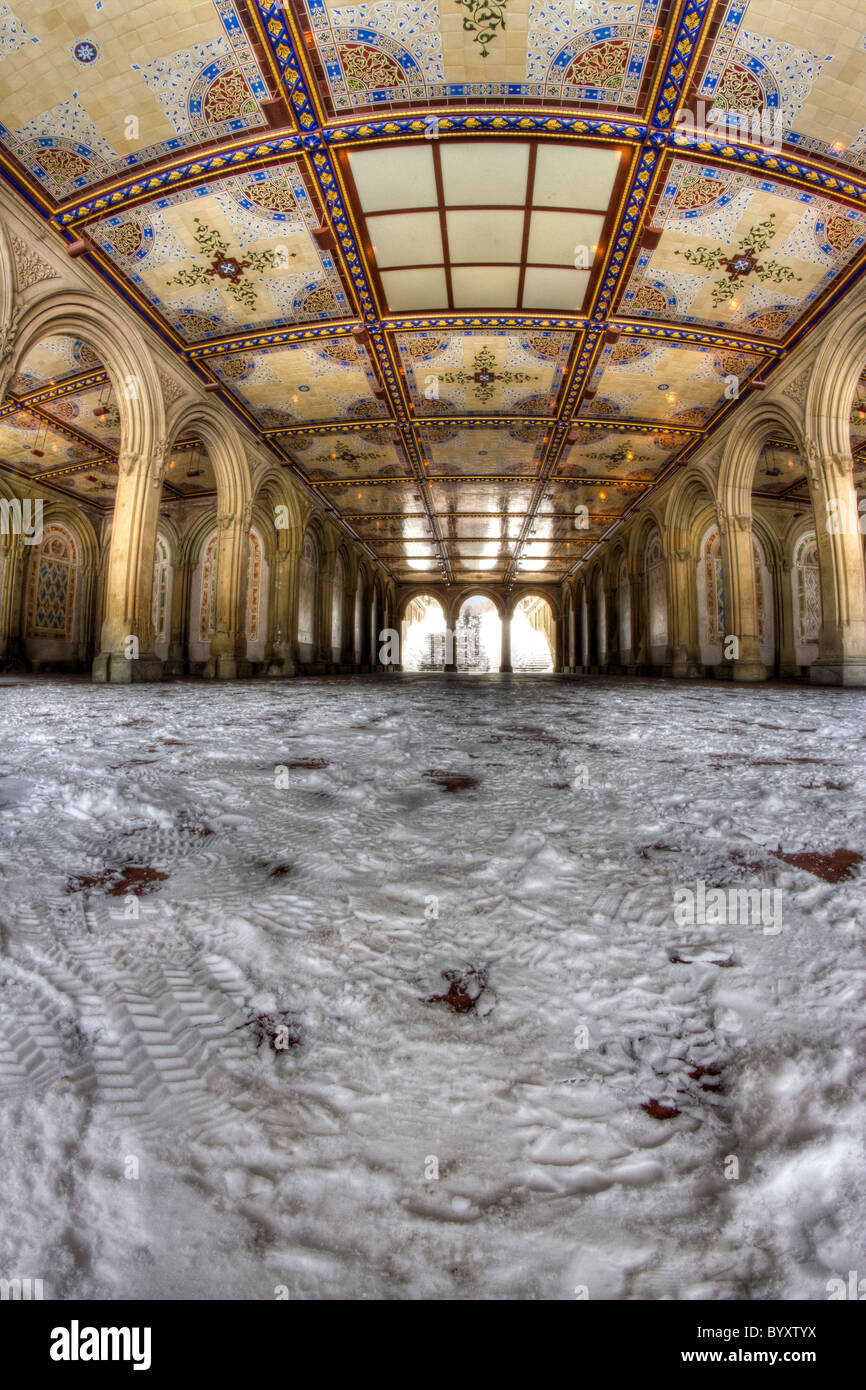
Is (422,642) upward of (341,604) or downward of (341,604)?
upward

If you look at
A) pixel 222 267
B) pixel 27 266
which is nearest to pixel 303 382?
pixel 222 267

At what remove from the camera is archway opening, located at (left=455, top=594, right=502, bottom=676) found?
3759 cm

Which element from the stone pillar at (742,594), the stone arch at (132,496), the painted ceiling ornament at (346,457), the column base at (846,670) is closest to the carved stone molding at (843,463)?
the stone pillar at (742,594)

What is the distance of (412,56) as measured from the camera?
5.68 metres

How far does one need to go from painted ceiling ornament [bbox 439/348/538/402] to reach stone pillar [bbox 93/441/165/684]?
5148 mm

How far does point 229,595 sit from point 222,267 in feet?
19.5

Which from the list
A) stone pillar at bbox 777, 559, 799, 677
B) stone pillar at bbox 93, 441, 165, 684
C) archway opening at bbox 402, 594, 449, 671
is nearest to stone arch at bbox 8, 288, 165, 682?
stone pillar at bbox 93, 441, 165, 684

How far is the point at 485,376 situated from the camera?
1062 cm

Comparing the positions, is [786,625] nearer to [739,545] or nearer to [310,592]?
[739,545]
